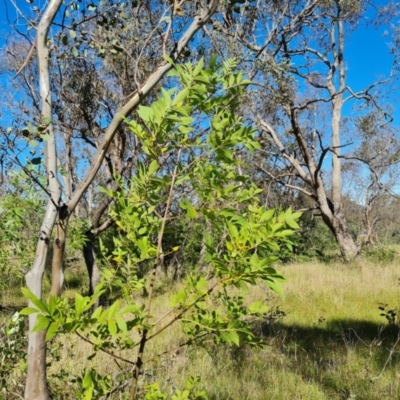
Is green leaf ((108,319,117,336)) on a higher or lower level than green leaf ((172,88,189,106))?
lower

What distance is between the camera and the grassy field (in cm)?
314

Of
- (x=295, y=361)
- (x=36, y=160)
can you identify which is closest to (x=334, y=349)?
(x=295, y=361)

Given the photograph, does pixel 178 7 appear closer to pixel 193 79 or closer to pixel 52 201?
pixel 193 79

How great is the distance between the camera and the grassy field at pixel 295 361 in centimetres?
314

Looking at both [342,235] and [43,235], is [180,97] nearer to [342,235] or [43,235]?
[43,235]

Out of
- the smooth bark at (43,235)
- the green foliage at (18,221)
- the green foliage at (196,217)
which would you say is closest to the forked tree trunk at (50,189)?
the smooth bark at (43,235)

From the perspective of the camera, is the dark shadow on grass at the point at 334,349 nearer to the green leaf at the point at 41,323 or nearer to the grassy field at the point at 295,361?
the grassy field at the point at 295,361

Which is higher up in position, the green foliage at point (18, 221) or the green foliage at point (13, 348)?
the green foliage at point (18, 221)

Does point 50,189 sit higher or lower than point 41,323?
higher

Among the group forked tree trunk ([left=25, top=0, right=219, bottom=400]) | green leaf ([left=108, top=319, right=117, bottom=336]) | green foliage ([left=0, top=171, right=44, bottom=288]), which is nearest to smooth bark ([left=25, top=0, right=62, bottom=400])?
forked tree trunk ([left=25, top=0, right=219, bottom=400])

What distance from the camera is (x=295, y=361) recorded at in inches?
154

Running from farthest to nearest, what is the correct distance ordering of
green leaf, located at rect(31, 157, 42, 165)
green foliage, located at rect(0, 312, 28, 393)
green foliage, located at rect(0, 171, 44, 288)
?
green foliage, located at rect(0, 312, 28, 393) → green foliage, located at rect(0, 171, 44, 288) → green leaf, located at rect(31, 157, 42, 165)

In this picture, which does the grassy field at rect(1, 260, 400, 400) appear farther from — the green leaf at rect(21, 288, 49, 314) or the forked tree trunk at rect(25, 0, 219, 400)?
the green leaf at rect(21, 288, 49, 314)

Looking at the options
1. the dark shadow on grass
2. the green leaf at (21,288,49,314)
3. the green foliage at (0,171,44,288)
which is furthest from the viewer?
the dark shadow on grass
